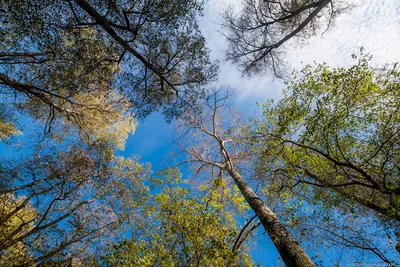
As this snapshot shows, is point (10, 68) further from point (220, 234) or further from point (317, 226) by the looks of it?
point (317, 226)

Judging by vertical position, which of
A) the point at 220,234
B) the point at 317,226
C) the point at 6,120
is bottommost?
the point at 317,226

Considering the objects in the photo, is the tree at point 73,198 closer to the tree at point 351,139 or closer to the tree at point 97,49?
the tree at point 97,49

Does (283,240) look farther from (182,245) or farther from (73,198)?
(73,198)

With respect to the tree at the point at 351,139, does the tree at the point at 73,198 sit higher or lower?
higher

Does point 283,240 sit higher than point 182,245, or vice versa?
point 182,245

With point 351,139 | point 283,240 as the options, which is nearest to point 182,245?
point 283,240

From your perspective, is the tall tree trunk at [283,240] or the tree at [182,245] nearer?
the tree at [182,245]

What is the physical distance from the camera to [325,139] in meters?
4.79

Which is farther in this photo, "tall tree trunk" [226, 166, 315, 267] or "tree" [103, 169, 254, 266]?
"tall tree trunk" [226, 166, 315, 267]

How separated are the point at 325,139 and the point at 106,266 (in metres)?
5.55

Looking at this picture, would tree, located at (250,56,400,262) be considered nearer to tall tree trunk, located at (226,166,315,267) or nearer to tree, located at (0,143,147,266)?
tall tree trunk, located at (226,166,315,267)

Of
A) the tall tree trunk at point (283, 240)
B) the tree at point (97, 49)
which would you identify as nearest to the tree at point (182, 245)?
the tall tree trunk at point (283, 240)

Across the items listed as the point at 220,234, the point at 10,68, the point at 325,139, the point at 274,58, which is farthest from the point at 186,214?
the point at 274,58

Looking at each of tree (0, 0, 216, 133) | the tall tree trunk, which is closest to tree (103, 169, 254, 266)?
the tall tree trunk
